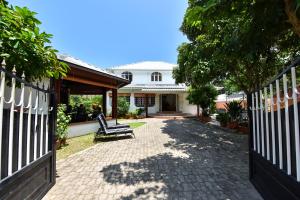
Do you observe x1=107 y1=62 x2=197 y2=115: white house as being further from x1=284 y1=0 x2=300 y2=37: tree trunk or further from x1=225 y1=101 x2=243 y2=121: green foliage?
x1=284 y1=0 x2=300 y2=37: tree trunk

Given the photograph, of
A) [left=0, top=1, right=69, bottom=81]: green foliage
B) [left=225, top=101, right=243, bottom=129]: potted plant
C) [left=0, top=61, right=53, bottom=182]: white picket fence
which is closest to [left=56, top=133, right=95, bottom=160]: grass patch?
[left=0, top=61, right=53, bottom=182]: white picket fence

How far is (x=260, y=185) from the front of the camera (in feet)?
12.0

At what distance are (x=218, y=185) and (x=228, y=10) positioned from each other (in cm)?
353

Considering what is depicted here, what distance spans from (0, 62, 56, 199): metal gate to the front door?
83.2 ft

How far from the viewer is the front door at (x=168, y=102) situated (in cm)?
2946

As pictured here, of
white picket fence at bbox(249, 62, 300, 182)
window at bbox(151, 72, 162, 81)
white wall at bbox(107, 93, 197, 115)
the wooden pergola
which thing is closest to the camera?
white picket fence at bbox(249, 62, 300, 182)

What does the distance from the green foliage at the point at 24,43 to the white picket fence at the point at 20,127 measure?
0.31 metres

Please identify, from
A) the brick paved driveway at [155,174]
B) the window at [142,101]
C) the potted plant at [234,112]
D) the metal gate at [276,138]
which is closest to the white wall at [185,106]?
the window at [142,101]

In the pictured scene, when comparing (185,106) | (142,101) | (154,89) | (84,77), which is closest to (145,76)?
(142,101)

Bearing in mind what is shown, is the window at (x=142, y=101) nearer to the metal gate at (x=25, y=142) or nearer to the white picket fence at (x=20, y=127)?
the metal gate at (x=25, y=142)

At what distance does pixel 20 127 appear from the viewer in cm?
283

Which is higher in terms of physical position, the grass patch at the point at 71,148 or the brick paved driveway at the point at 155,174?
the grass patch at the point at 71,148

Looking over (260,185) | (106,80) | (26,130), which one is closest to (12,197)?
(26,130)

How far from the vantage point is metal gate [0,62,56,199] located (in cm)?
246
